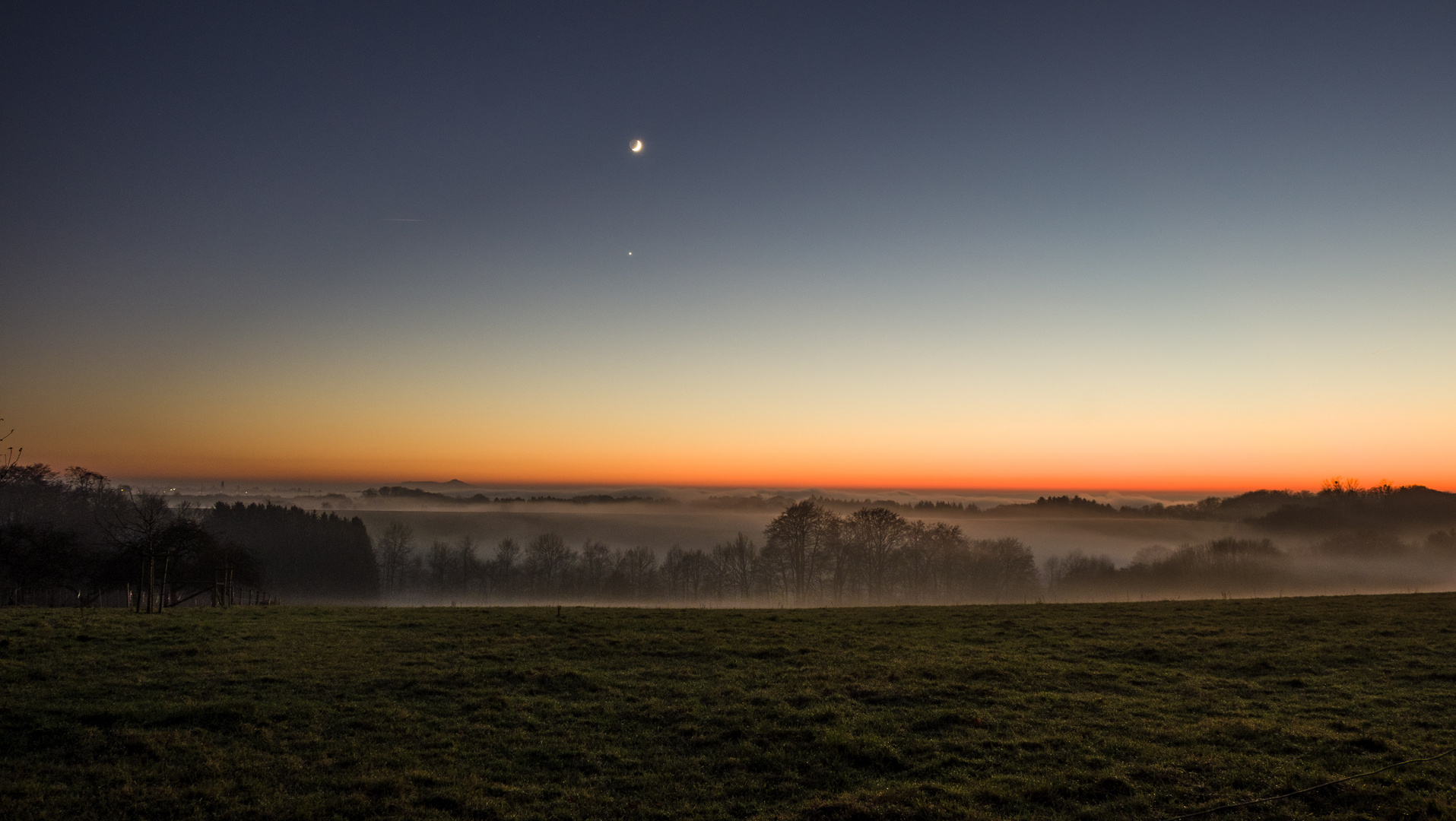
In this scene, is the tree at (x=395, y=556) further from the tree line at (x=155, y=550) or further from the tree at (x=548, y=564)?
the tree at (x=548, y=564)

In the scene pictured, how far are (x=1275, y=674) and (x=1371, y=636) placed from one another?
28.4 ft

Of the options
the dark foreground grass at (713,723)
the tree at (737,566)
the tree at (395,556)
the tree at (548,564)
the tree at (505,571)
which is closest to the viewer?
the dark foreground grass at (713,723)

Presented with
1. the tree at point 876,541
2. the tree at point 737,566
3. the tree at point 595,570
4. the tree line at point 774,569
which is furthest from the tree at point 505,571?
the tree at point 876,541

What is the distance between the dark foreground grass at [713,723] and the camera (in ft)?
30.3

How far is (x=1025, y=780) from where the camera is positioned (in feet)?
32.4

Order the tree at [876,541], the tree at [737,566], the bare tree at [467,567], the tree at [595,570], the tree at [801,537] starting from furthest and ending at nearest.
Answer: the bare tree at [467,567], the tree at [595,570], the tree at [737,566], the tree at [876,541], the tree at [801,537]

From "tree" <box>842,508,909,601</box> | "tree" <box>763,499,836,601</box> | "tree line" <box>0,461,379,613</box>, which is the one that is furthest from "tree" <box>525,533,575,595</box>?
"tree" <box>842,508,909,601</box>

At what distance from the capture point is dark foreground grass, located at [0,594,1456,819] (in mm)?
9227

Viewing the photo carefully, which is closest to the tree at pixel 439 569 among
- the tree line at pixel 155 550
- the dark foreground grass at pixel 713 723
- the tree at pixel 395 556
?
the tree at pixel 395 556

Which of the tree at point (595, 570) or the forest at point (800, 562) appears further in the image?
the tree at point (595, 570)

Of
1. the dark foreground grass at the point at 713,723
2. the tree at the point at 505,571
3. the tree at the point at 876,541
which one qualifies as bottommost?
the tree at the point at 505,571

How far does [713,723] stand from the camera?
13.0 m

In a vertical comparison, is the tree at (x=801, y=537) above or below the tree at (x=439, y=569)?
above

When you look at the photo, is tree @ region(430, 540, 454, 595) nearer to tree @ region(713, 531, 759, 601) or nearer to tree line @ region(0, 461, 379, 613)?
tree line @ region(0, 461, 379, 613)
